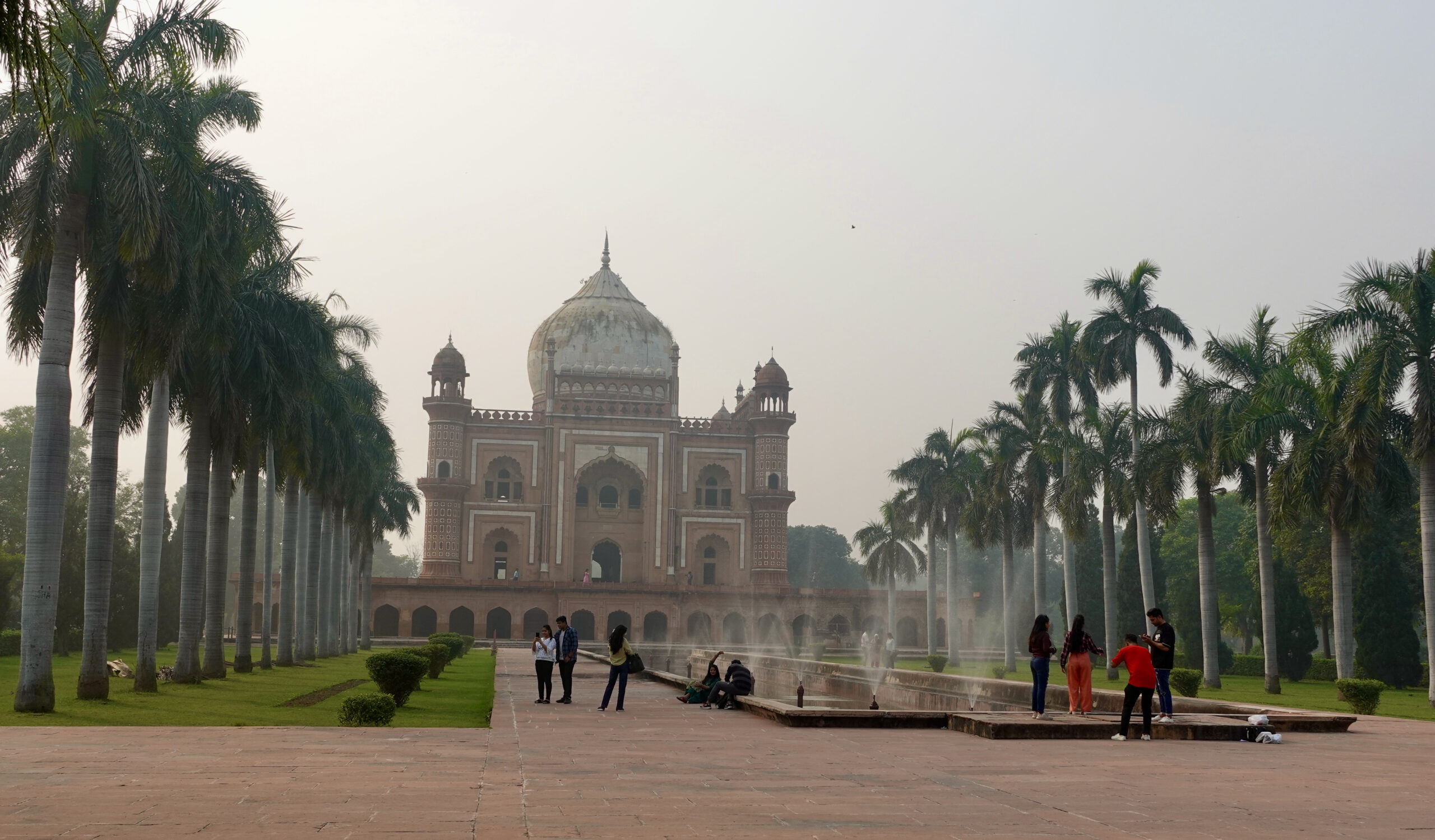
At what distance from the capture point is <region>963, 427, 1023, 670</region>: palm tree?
35.1 m

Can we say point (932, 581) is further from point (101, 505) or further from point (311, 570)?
point (101, 505)

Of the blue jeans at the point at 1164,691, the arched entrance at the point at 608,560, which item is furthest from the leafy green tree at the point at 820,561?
the blue jeans at the point at 1164,691

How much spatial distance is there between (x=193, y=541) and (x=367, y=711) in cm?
812

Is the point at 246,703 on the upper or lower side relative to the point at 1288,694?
upper

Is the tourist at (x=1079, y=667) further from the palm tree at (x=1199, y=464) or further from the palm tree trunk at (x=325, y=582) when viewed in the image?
the palm tree trunk at (x=325, y=582)

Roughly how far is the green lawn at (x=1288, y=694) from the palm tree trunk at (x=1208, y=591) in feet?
1.56

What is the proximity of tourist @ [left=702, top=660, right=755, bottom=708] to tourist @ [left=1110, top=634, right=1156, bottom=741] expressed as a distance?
514cm

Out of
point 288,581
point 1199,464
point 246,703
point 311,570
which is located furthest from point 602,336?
point 246,703

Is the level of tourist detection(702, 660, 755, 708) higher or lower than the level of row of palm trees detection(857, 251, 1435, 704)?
lower

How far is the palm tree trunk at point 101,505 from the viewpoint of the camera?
1606cm

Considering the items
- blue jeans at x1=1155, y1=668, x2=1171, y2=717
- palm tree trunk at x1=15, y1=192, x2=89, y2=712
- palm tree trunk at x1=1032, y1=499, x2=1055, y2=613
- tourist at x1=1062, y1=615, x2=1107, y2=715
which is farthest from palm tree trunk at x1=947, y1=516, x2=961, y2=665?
palm tree trunk at x1=15, y1=192, x2=89, y2=712

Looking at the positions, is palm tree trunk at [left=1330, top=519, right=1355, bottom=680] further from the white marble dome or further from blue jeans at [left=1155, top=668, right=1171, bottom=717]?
the white marble dome

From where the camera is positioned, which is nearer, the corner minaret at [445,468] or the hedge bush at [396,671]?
the hedge bush at [396,671]

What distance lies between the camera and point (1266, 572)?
974 inches
